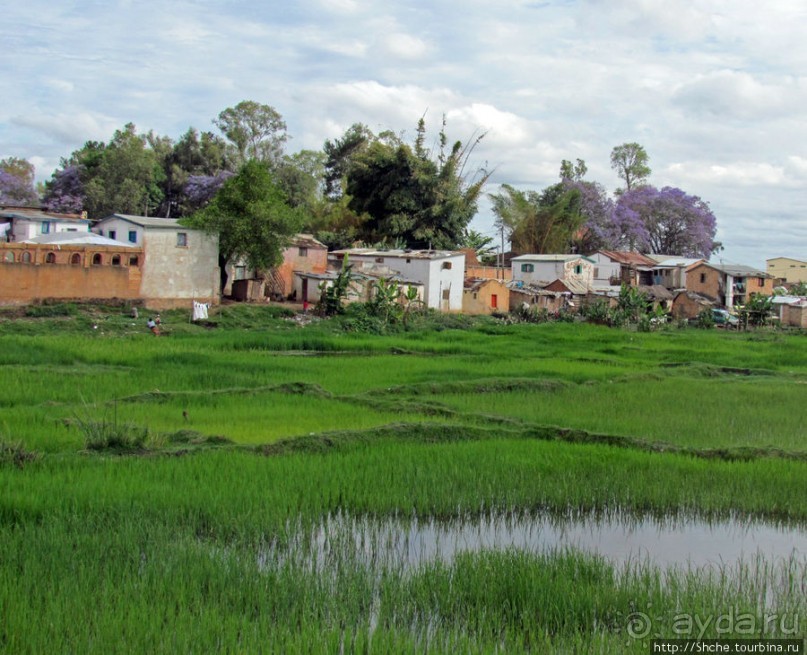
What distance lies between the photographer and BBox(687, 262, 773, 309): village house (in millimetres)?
44969

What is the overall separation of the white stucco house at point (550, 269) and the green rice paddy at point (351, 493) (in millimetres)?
25500

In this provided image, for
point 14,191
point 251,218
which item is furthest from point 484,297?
point 14,191

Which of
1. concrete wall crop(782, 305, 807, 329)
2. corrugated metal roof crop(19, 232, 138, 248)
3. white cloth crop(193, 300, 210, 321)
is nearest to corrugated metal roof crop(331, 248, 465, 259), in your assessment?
corrugated metal roof crop(19, 232, 138, 248)

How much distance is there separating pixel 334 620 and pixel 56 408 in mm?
7570

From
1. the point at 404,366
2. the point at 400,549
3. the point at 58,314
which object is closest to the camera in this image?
the point at 400,549

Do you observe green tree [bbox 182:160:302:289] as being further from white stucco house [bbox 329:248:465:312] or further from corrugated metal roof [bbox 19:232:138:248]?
white stucco house [bbox 329:248:465:312]

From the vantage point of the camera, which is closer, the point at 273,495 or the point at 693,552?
the point at 693,552

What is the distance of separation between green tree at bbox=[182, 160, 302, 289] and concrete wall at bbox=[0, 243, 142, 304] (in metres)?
2.87

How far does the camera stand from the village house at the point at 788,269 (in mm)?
64562

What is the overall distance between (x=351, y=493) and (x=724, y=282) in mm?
40948

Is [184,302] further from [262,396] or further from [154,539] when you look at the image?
[154,539]

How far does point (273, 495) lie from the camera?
7742 millimetres

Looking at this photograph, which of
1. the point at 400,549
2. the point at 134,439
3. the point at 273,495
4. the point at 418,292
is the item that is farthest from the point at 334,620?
the point at 418,292

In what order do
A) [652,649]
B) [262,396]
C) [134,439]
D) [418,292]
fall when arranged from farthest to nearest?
[418,292] → [262,396] → [134,439] → [652,649]
